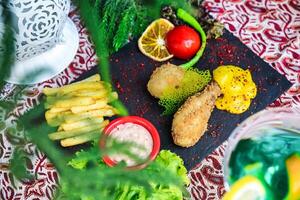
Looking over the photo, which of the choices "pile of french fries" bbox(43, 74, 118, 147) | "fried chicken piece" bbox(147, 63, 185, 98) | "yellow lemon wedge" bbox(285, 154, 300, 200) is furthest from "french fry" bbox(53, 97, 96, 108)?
"yellow lemon wedge" bbox(285, 154, 300, 200)

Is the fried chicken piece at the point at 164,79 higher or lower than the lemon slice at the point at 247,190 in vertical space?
lower

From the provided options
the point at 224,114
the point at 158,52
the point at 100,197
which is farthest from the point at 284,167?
the point at 100,197

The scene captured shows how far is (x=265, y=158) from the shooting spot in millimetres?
748

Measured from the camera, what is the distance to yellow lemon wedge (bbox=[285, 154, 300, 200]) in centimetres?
74

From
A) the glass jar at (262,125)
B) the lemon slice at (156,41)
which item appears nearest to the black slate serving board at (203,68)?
the lemon slice at (156,41)

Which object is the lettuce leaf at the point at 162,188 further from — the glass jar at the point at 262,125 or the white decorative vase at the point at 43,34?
the white decorative vase at the point at 43,34

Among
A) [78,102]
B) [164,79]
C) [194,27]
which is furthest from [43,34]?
[194,27]

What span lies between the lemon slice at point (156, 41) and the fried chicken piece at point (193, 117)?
0.13 m

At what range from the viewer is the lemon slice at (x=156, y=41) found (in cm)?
105

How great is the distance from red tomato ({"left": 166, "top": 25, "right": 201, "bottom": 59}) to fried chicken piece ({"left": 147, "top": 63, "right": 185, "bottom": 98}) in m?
0.05

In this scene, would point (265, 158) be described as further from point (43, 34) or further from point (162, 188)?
point (43, 34)

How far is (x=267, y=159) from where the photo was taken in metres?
0.75

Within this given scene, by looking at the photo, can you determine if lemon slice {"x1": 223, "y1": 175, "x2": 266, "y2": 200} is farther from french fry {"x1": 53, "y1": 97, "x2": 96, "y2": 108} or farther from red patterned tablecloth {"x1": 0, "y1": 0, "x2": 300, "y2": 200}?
french fry {"x1": 53, "y1": 97, "x2": 96, "y2": 108}

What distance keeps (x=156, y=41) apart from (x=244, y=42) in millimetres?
186
